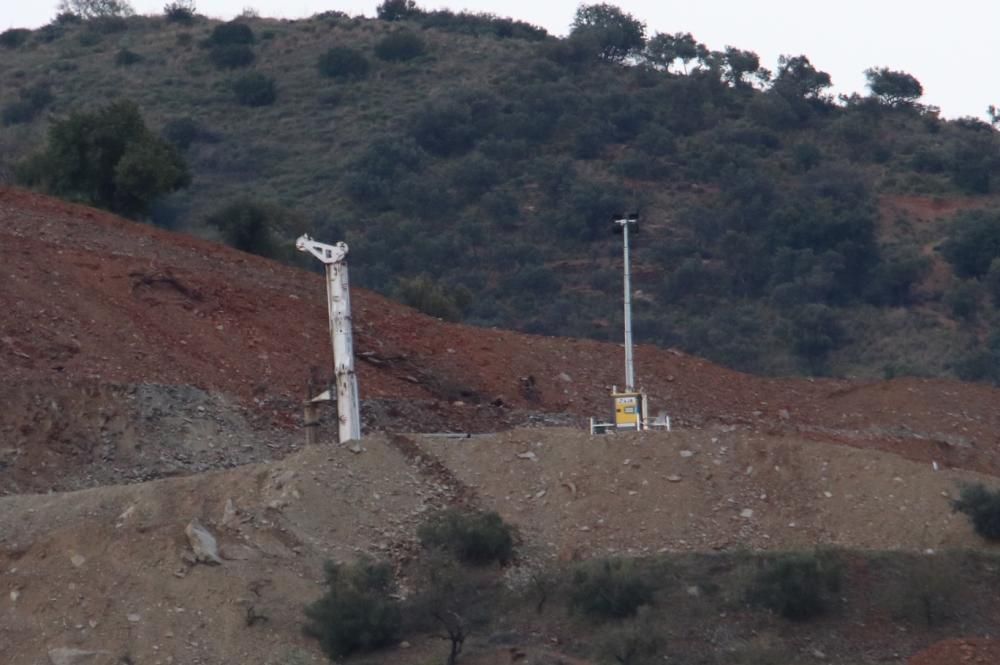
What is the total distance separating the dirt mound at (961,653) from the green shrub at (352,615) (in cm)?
502

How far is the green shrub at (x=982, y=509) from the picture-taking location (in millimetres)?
20125

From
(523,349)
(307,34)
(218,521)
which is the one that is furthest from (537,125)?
(218,521)

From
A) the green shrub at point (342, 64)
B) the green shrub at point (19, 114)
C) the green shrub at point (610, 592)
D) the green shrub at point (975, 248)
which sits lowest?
the green shrub at point (975, 248)

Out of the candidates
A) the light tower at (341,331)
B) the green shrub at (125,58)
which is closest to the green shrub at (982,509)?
the light tower at (341,331)

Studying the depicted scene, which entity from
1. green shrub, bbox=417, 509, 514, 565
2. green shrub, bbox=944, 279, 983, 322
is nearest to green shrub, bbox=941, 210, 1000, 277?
green shrub, bbox=944, 279, 983, 322

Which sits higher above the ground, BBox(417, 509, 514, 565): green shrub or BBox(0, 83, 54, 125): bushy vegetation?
BBox(0, 83, 54, 125): bushy vegetation

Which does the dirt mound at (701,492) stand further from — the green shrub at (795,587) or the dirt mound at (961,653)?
the dirt mound at (961,653)

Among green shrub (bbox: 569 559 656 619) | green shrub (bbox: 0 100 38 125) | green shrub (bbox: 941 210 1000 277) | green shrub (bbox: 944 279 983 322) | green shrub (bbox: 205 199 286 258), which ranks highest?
green shrub (bbox: 0 100 38 125)

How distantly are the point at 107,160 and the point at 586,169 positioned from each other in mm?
26193

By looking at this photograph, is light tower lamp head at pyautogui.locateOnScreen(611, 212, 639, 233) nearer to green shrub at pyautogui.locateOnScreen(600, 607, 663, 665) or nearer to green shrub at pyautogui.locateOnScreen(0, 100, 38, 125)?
green shrub at pyautogui.locateOnScreen(600, 607, 663, 665)

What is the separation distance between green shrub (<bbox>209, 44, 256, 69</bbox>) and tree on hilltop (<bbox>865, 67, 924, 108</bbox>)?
77.0ft

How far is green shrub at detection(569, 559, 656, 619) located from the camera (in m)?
18.6

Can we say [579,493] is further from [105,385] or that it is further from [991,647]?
[105,385]

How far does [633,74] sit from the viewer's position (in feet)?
222
